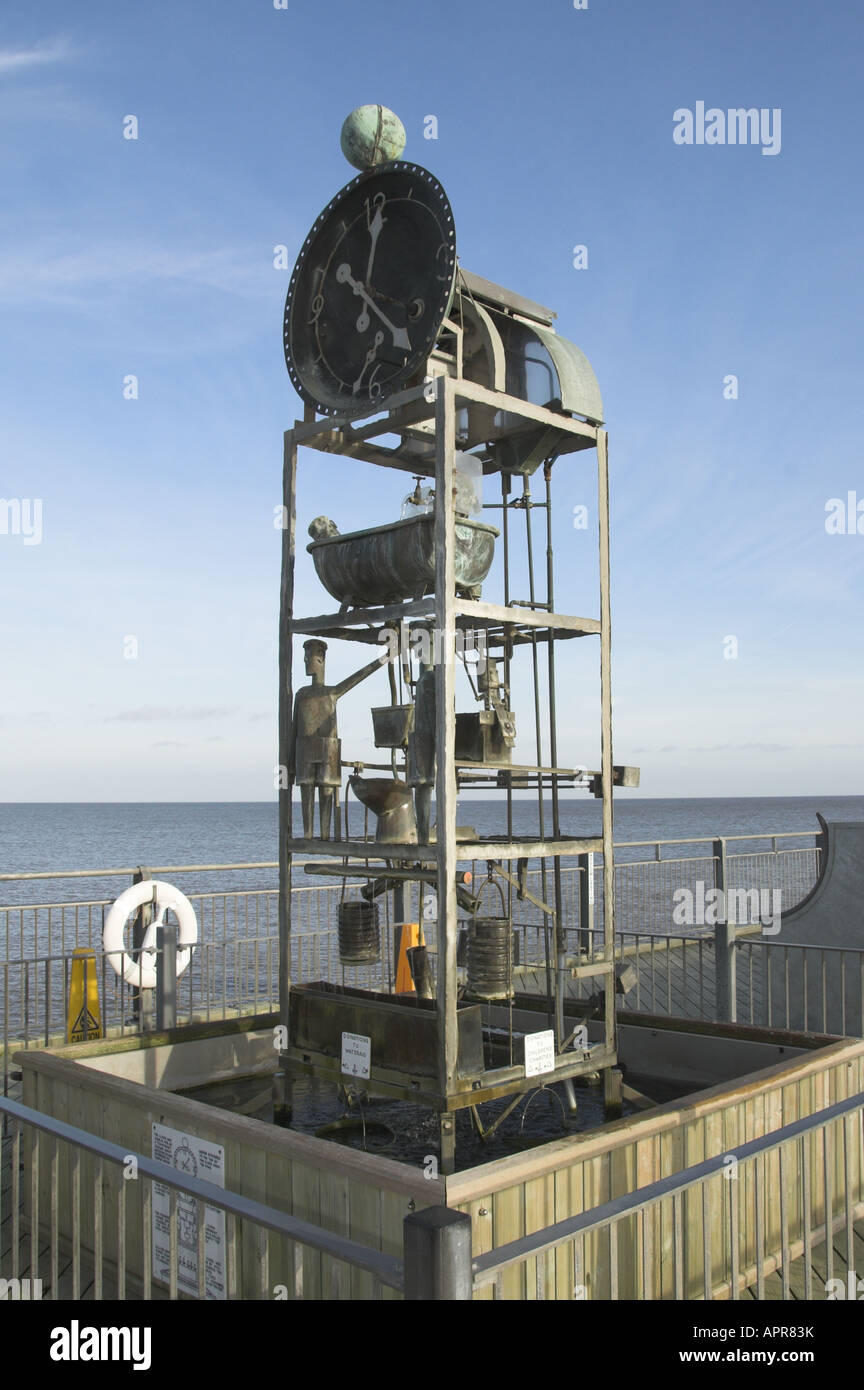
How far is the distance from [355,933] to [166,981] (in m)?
2.70

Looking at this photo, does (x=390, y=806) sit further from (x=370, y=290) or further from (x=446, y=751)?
(x=370, y=290)

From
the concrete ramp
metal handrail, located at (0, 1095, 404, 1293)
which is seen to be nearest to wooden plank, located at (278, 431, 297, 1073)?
metal handrail, located at (0, 1095, 404, 1293)

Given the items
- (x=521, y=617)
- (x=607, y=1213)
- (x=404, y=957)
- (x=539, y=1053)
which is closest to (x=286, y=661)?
(x=521, y=617)

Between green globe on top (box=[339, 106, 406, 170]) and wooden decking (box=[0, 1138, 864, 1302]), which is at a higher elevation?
green globe on top (box=[339, 106, 406, 170])

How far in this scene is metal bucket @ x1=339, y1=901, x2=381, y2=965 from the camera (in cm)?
711

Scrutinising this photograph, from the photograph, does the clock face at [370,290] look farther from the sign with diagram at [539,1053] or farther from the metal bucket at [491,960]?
the sign with diagram at [539,1053]

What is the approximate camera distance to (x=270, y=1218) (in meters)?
3.32

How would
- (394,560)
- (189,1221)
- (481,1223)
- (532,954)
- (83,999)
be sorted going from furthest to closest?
(532,954)
(83,999)
(394,560)
(189,1221)
(481,1223)

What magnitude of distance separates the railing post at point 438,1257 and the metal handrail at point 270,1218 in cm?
7

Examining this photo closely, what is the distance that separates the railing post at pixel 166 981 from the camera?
29.5 feet

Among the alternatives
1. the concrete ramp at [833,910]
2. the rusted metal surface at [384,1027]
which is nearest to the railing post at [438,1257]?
the rusted metal surface at [384,1027]

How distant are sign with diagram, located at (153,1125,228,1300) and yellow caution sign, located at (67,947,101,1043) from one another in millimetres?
4684

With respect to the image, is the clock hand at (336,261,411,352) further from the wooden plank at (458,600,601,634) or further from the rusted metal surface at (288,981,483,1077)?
the rusted metal surface at (288,981,483,1077)

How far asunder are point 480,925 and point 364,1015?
881 mm
